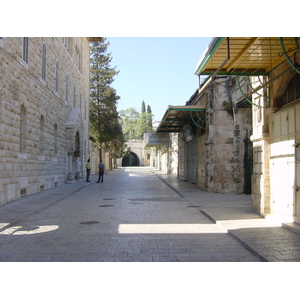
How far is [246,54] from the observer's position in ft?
26.1

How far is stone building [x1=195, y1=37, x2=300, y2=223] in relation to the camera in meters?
7.57

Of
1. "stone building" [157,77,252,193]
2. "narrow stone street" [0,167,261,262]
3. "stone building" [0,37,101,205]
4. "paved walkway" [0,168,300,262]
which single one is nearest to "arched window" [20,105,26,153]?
"stone building" [0,37,101,205]

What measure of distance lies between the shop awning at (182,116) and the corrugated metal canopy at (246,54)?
321 inches

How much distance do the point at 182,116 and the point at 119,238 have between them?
14.5 meters

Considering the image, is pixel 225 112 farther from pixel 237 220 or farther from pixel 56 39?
pixel 56 39

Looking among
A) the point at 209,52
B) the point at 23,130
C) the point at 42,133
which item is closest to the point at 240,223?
the point at 209,52

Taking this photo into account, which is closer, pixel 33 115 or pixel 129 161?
pixel 33 115

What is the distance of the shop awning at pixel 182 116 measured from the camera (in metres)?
17.5

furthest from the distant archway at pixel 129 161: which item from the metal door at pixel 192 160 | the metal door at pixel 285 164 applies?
the metal door at pixel 285 164

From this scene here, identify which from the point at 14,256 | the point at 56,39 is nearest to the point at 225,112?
the point at 56,39

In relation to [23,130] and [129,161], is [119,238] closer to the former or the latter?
[23,130]

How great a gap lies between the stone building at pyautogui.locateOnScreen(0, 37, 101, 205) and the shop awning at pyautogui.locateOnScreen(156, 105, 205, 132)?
6296mm

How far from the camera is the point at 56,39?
2036cm

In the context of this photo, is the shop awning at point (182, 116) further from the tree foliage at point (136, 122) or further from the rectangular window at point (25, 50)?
the tree foliage at point (136, 122)
